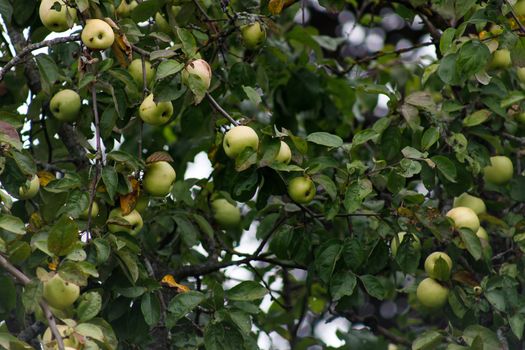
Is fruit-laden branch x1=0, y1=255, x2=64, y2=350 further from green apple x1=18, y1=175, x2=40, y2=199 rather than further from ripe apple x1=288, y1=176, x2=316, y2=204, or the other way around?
ripe apple x1=288, y1=176, x2=316, y2=204

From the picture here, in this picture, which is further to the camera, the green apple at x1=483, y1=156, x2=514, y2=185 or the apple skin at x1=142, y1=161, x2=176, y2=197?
the green apple at x1=483, y1=156, x2=514, y2=185

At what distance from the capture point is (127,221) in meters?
2.11

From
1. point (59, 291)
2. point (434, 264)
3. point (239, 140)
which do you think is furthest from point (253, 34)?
point (59, 291)

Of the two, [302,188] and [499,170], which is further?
[499,170]

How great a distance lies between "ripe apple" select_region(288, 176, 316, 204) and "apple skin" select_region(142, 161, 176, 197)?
0.86 ft

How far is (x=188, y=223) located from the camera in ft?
8.50

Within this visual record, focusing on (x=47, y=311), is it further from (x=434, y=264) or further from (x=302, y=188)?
(x=434, y=264)

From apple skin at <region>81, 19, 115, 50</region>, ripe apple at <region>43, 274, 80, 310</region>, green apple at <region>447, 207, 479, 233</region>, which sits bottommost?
green apple at <region>447, 207, 479, 233</region>

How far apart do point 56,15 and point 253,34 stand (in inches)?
19.6

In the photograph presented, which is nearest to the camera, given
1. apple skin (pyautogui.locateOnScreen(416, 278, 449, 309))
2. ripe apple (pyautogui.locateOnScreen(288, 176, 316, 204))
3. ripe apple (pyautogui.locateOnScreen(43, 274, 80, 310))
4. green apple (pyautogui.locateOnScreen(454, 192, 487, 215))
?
ripe apple (pyautogui.locateOnScreen(43, 274, 80, 310))

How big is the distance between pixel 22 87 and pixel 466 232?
46.6 inches

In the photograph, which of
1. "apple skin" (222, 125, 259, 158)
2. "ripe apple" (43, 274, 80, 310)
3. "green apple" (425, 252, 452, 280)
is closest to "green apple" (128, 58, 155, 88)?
"apple skin" (222, 125, 259, 158)

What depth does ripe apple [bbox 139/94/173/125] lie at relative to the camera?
2.13m

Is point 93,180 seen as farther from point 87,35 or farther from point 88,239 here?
point 87,35
